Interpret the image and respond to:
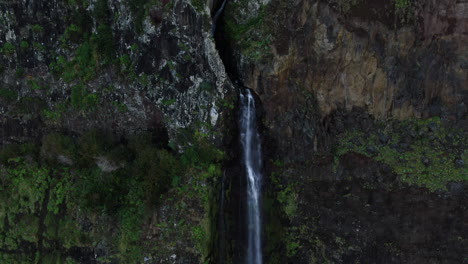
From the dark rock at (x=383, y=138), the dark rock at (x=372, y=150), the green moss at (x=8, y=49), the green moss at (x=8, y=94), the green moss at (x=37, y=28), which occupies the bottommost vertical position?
the dark rock at (x=372, y=150)

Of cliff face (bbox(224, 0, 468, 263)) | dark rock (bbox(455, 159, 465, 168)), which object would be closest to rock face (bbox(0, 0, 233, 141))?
cliff face (bbox(224, 0, 468, 263))

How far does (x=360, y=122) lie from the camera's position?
628 inches

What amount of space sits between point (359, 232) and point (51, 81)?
13402 millimetres

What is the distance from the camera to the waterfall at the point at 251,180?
15148 mm

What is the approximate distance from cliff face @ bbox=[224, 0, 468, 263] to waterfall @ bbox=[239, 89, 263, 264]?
52 cm

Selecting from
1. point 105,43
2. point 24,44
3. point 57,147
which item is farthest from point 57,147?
point 105,43

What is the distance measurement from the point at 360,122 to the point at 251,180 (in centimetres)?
522

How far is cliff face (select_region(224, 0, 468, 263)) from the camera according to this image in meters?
14.1

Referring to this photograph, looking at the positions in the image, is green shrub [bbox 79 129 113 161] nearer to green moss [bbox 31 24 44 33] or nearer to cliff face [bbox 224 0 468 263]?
green moss [bbox 31 24 44 33]

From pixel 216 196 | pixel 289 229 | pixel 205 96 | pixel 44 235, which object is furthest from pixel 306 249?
pixel 44 235

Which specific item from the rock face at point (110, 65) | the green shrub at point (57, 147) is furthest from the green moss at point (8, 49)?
the green shrub at point (57, 147)

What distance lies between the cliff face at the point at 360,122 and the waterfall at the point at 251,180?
523 mm

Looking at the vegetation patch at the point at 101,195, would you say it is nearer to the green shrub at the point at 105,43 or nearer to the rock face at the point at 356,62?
the green shrub at the point at 105,43

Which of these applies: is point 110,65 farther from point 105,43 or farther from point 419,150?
point 419,150
